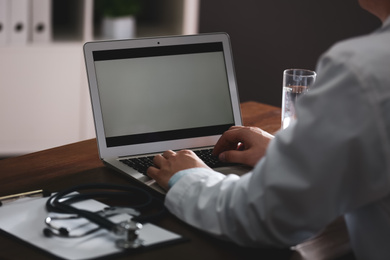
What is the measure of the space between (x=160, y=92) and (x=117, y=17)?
6.56 feet

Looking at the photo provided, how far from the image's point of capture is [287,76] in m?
1.67

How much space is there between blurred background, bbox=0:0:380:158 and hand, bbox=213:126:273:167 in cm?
163

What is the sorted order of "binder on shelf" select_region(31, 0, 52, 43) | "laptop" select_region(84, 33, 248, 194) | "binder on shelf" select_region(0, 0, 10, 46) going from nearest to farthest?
"laptop" select_region(84, 33, 248, 194) < "binder on shelf" select_region(0, 0, 10, 46) < "binder on shelf" select_region(31, 0, 52, 43)

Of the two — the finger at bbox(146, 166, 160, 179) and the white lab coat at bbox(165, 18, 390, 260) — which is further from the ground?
the white lab coat at bbox(165, 18, 390, 260)

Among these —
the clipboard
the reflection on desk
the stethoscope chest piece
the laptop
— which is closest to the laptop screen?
the laptop

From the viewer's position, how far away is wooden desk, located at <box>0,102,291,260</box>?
1.00 metres

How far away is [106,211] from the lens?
1.09m

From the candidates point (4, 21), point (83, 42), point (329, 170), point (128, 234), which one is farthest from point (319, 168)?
point (83, 42)

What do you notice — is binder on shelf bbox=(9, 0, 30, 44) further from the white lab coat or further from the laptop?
the white lab coat

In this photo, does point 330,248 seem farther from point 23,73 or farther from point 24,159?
point 23,73

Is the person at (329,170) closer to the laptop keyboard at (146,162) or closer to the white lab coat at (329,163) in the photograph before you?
the white lab coat at (329,163)

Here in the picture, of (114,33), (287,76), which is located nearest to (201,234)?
(287,76)

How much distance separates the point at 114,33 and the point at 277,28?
2.88 ft

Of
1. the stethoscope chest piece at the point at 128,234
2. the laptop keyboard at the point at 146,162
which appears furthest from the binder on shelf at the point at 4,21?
the stethoscope chest piece at the point at 128,234
